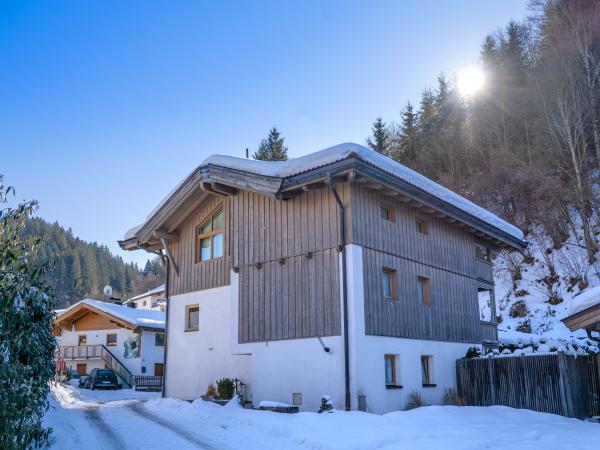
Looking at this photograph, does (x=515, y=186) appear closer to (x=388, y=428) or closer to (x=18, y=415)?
(x=388, y=428)

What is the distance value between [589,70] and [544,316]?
13826 millimetres

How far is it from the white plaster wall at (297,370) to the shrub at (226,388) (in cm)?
64

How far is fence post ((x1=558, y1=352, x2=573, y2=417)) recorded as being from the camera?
16.7 meters

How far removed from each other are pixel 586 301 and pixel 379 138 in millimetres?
38768

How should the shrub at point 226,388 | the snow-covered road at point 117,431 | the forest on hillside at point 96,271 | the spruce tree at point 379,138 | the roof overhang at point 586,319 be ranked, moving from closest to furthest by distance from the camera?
the snow-covered road at point 117,431
the roof overhang at point 586,319
the shrub at point 226,388
the spruce tree at point 379,138
the forest on hillside at point 96,271

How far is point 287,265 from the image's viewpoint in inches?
691

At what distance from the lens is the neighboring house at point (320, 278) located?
1591 centimetres

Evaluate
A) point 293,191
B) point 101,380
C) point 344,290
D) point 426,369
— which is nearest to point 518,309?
point 426,369

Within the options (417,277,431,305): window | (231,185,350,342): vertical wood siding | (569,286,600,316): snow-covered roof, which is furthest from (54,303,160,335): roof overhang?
(569,286,600,316): snow-covered roof

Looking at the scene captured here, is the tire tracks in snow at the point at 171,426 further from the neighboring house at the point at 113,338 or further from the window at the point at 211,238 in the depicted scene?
the neighboring house at the point at 113,338

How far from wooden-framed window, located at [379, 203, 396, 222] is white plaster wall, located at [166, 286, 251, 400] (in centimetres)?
588

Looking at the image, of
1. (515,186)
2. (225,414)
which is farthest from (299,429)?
(515,186)

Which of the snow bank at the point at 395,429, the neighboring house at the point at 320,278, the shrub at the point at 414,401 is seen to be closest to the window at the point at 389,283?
the neighboring house at the point at 320,278

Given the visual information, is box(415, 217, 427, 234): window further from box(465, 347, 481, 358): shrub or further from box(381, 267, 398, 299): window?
box(465, 347, 481, 358): shrub
